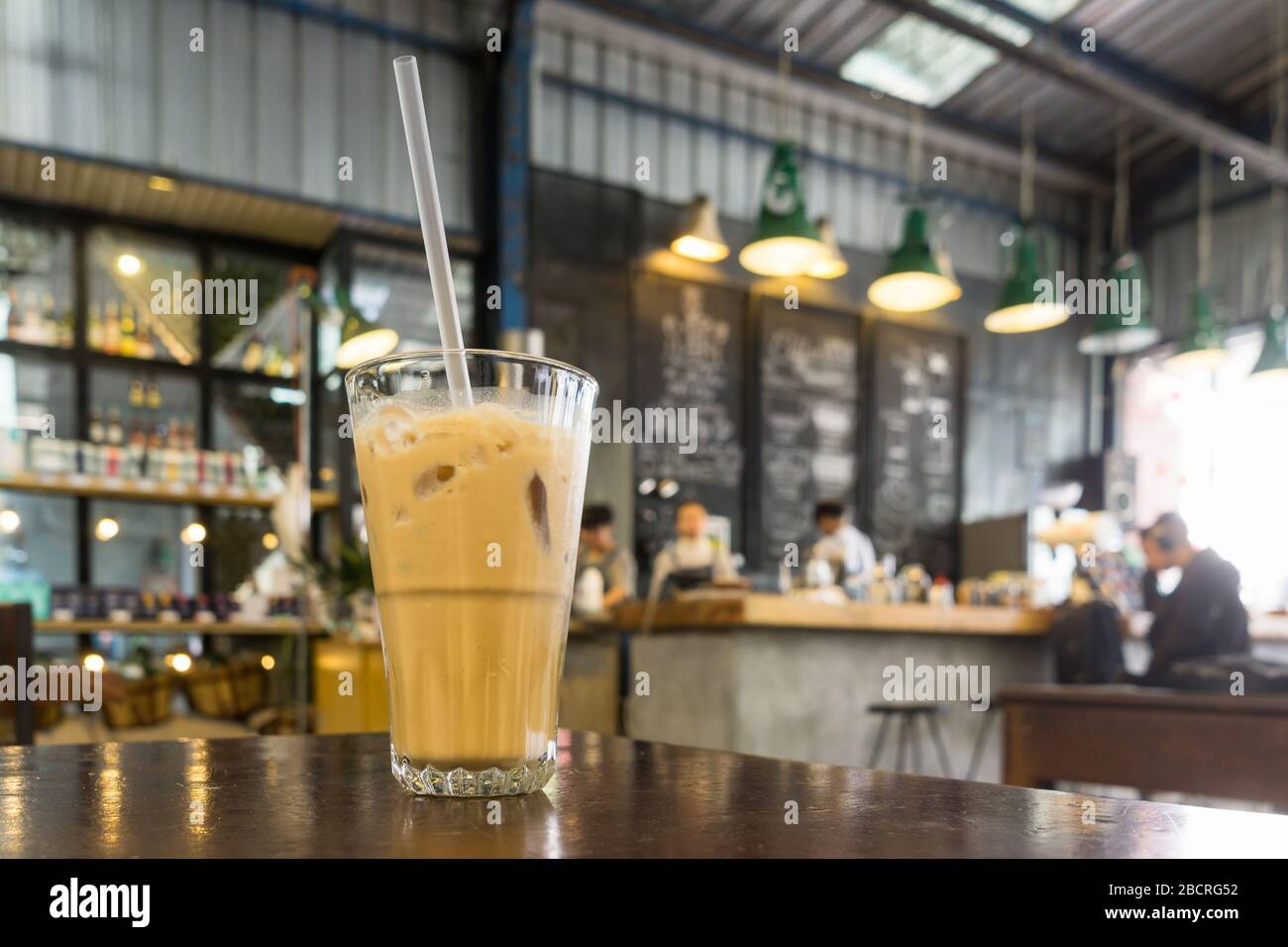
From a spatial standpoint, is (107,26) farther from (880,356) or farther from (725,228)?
(880,356)

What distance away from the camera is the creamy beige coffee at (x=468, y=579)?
70 cm

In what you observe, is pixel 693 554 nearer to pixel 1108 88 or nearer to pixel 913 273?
pixel 913 273

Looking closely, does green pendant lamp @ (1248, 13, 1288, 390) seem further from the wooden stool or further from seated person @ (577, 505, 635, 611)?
seated person @ (577, 505, 635, 611)

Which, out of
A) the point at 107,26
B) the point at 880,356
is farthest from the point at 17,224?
the point at 880,356

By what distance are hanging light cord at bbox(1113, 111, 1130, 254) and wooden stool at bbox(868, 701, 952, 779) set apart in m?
5.61

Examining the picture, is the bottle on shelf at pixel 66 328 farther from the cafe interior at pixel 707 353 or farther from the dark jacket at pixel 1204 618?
the dark jacket at pixel 1204 618

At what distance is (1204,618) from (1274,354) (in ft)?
7.91

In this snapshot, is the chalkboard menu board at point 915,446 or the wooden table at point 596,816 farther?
the chalkboard menu board at point 915,446

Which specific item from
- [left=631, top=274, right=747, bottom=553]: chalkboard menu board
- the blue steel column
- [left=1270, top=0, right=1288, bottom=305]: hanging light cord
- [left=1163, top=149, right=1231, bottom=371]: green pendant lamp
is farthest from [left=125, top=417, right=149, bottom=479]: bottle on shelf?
[left=1270, top=0, right=1288, bottom=305]: hanging light cord

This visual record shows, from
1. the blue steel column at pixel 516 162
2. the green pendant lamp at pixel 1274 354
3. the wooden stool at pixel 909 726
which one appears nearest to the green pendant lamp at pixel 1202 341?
the green pendant lamp at pixel 1274 354

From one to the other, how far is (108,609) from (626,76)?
15.5 ft

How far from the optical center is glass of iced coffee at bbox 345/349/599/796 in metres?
0.70

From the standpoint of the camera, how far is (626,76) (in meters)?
7.11

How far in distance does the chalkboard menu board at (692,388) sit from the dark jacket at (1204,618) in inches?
111
